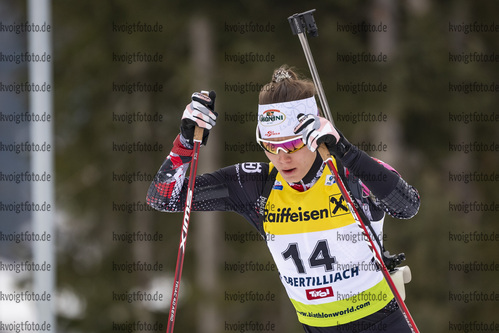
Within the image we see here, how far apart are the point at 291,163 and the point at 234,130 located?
24.9 ft

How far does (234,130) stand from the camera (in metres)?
10.9

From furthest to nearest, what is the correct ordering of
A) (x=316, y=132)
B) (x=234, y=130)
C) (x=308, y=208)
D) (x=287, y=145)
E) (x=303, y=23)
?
(x=234, y=130) < (x=303, y=23) < (x=308, y=208) < (x=287, y=145) < (x=316, y=132)

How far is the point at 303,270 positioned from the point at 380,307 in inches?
17.4

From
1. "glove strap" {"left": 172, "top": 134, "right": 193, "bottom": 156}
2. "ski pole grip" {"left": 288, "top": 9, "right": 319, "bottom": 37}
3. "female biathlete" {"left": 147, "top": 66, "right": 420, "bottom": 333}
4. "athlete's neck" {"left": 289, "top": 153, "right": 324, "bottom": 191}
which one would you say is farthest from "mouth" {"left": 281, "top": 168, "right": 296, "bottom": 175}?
"ski pole grip" {"left": 288, "top": 9, "right": 319, "bottom": 37}

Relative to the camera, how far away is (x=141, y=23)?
9.93 metres

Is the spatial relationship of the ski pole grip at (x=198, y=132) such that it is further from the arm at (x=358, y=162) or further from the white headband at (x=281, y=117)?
the arm at (x=358, y=162)

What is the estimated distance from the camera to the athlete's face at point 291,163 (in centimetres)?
334

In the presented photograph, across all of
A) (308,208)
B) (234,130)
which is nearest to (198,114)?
(308,208)

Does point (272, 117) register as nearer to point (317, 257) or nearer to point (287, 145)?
point (287, 145)

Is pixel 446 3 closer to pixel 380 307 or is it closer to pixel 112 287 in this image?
pixel 112 287

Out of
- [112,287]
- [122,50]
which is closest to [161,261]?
[112,287]

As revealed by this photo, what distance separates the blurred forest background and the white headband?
588 centimetres

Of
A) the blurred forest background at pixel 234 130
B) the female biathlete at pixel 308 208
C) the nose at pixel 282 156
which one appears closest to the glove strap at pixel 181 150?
the female biathlete at pixel 308 208

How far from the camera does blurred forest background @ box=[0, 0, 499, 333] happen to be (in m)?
9.47
